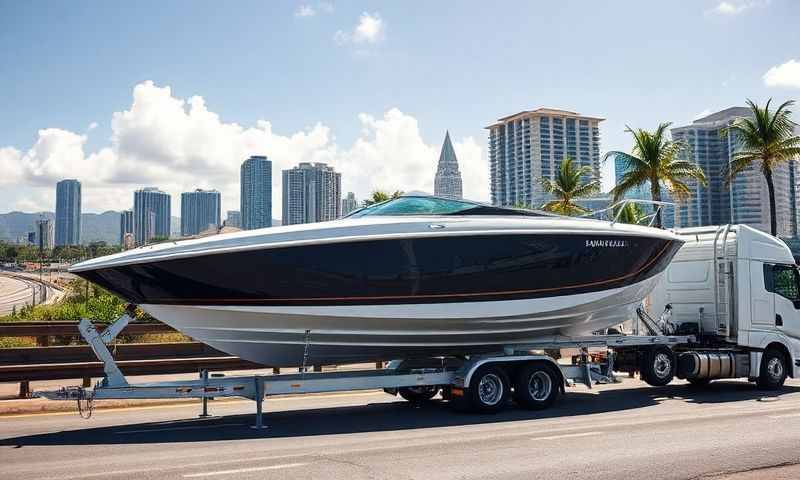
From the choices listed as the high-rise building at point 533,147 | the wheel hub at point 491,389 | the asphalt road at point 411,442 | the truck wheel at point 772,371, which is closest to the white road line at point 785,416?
the asphalt road at point 411,442

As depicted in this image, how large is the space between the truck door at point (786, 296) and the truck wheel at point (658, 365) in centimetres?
265

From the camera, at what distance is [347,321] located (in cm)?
1095

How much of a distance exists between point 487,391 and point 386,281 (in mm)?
2525

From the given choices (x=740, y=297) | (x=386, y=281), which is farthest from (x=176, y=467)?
(x=740, y=297)

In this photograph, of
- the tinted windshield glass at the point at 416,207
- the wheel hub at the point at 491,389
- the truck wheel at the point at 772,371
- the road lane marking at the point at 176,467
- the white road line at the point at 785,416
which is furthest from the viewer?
the truck wheel at the point at 772,371

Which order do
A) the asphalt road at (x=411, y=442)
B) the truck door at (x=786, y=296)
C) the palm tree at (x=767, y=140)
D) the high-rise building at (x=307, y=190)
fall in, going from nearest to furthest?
1. the asphalt road at (x=411, y=442)
2. the truck door at (x=786, y=296)
3. the palm tree at (x=767, y=140)
4. the high-rise building at (x=307, y=190)

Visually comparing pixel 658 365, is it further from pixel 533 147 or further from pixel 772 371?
pixel 533 147

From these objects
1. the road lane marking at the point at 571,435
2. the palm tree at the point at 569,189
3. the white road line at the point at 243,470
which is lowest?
the road lane marking at the point at 571,435

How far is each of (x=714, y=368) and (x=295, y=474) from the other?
1045 cm

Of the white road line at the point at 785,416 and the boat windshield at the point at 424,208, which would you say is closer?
the white road line at the point at 785,416

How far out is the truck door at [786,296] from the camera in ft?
49.7

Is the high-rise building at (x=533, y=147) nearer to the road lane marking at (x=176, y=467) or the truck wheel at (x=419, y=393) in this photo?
the truck wheel at (x=419, y=393)

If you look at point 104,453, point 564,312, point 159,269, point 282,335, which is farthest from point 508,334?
point 104,453

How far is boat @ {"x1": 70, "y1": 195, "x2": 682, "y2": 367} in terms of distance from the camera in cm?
1021
